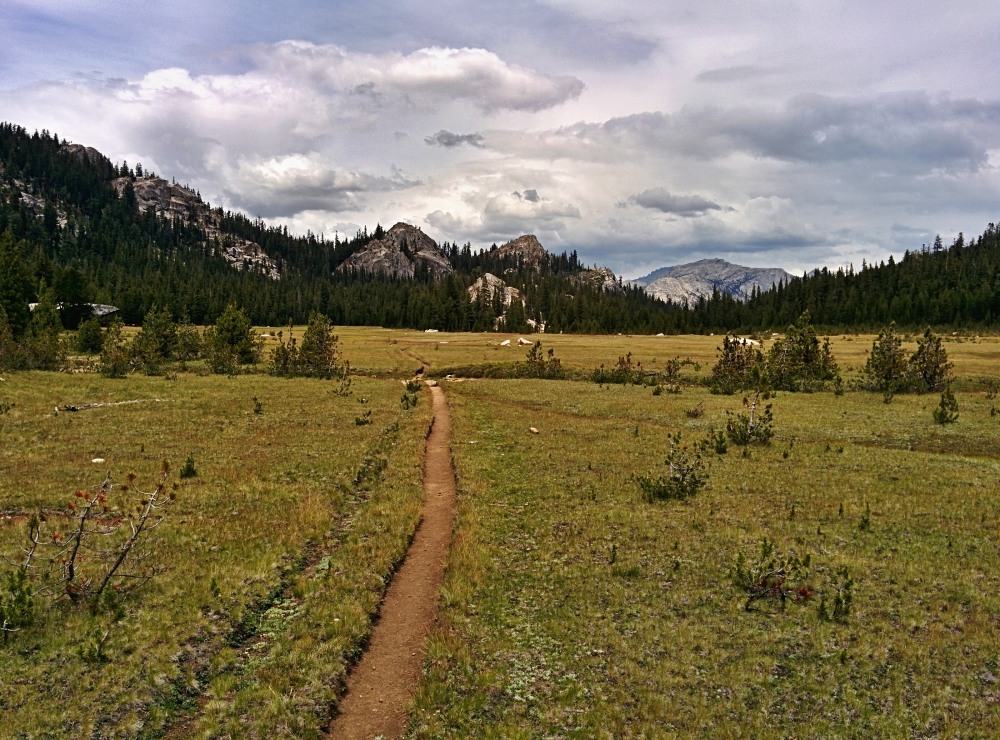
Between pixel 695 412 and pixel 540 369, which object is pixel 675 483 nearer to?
pixel 695 412

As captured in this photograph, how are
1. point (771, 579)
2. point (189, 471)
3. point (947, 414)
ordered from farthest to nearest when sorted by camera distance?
point (947, 414), point (189, 471), point (771, 579)

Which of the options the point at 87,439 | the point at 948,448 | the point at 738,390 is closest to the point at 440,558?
the point at 87,439

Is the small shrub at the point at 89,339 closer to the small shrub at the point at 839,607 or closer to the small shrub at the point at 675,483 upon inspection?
the small shrub at the point at 675,483

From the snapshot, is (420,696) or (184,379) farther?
(184,379)

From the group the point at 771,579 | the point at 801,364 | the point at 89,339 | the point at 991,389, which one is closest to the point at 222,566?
the point at 771,579

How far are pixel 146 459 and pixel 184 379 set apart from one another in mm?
36974

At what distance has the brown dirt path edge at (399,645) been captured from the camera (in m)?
11.0

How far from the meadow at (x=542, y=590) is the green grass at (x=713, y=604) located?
70 millimetres

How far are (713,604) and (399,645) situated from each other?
823 cm

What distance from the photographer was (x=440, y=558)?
60.8 ft

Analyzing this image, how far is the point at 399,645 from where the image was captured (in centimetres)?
1355

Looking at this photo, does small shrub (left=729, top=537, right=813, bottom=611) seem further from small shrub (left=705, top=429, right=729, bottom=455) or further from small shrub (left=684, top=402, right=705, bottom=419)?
small shrub (left=684, top=402, right=705, bottom=419)

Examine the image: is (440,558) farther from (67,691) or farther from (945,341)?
(945,341)

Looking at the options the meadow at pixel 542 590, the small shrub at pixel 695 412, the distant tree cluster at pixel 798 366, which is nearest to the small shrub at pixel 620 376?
the distant tree cluster at pixel 798 366
